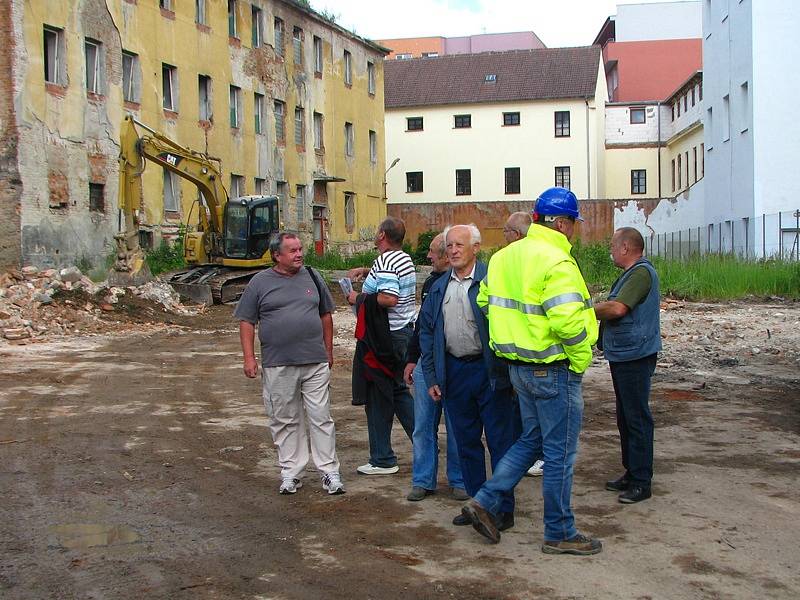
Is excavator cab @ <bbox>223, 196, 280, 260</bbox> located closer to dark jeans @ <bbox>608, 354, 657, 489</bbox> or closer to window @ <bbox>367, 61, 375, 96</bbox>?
dark jeans @ <bbox>608, 354, 657, 489</bbox>

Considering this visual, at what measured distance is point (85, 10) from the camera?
31516 millimetres

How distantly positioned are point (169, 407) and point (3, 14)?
20713mm

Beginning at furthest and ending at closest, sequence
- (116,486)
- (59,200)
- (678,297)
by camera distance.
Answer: (59,200) → (678,297) → (116,486)

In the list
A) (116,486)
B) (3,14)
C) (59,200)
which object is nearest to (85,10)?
(3,14)

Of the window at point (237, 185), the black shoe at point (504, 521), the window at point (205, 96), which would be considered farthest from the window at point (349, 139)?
the black shoe at point (504, 521)

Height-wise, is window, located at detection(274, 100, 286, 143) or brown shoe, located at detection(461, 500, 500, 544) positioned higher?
window, located at detection(274, 100, 286, 143)

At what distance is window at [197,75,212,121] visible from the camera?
38.1 metres

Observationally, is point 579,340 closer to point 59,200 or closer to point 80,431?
point 80,431

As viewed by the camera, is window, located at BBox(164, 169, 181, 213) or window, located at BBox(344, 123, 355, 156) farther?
window, located at BBox(344, 123, 355, 156)

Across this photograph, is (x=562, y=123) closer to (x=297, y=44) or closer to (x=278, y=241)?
(x=297, y=44)

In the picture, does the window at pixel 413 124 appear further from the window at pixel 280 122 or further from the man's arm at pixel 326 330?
the man's arm at pixel 326 330

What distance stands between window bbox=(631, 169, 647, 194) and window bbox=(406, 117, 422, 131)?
46.1 feet

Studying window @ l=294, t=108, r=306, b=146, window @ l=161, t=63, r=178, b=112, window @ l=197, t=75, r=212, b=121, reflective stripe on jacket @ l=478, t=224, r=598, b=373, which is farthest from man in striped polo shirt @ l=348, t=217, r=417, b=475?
window @ l=294, t=108, r=306, b=146

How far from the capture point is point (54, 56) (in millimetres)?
30422
